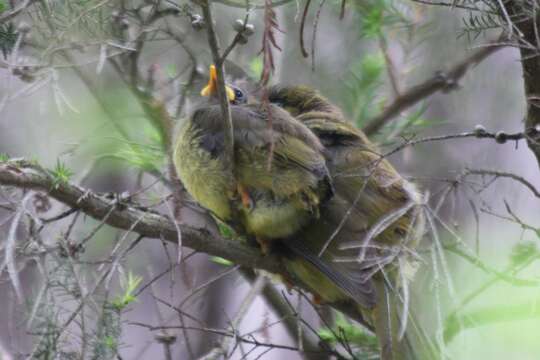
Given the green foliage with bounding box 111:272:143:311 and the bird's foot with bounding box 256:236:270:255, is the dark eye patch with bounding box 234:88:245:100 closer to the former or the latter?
the bird's foot with bounding box 256:236:270:255

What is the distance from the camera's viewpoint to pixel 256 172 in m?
3.95

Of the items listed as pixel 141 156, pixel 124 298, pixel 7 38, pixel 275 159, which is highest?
pixel 141 156

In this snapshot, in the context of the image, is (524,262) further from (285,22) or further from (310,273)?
(285,22)

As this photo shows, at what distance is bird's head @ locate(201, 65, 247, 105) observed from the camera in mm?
4586

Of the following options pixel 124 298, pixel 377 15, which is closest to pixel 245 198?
pixel 124 298

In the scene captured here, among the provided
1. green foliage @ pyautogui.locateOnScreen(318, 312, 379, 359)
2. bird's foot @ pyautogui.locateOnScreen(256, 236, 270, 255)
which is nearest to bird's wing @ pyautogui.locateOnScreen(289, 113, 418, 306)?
bird's foot @ pyautogui.locateOnScreen(256, 236, 270, 255)

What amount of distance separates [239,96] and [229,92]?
136mm

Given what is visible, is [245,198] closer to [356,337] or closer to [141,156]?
[141,156]

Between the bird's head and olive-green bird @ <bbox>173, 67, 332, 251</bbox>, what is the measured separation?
0.30m

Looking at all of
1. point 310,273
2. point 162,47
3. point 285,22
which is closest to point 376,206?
point 310,273

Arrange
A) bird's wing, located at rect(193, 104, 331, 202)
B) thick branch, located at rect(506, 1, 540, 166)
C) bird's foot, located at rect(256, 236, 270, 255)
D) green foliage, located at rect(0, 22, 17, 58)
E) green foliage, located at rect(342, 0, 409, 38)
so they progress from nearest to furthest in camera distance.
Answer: thick branch, located at rect(506, 1, 540, 166)
green foliage, located at rect(0, 22, 17, 58)
bird's wing, located at rect(193, 104, 331, 202)
bird's foot, located at rect(256, 236, 270, 255)
green foliage, located at rect(342, 0, 409, 38)

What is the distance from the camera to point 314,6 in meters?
6.93

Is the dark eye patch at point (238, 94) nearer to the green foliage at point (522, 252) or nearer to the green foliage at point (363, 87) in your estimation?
the green foliage at point (363, 87)

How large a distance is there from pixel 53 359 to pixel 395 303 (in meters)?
1.75
